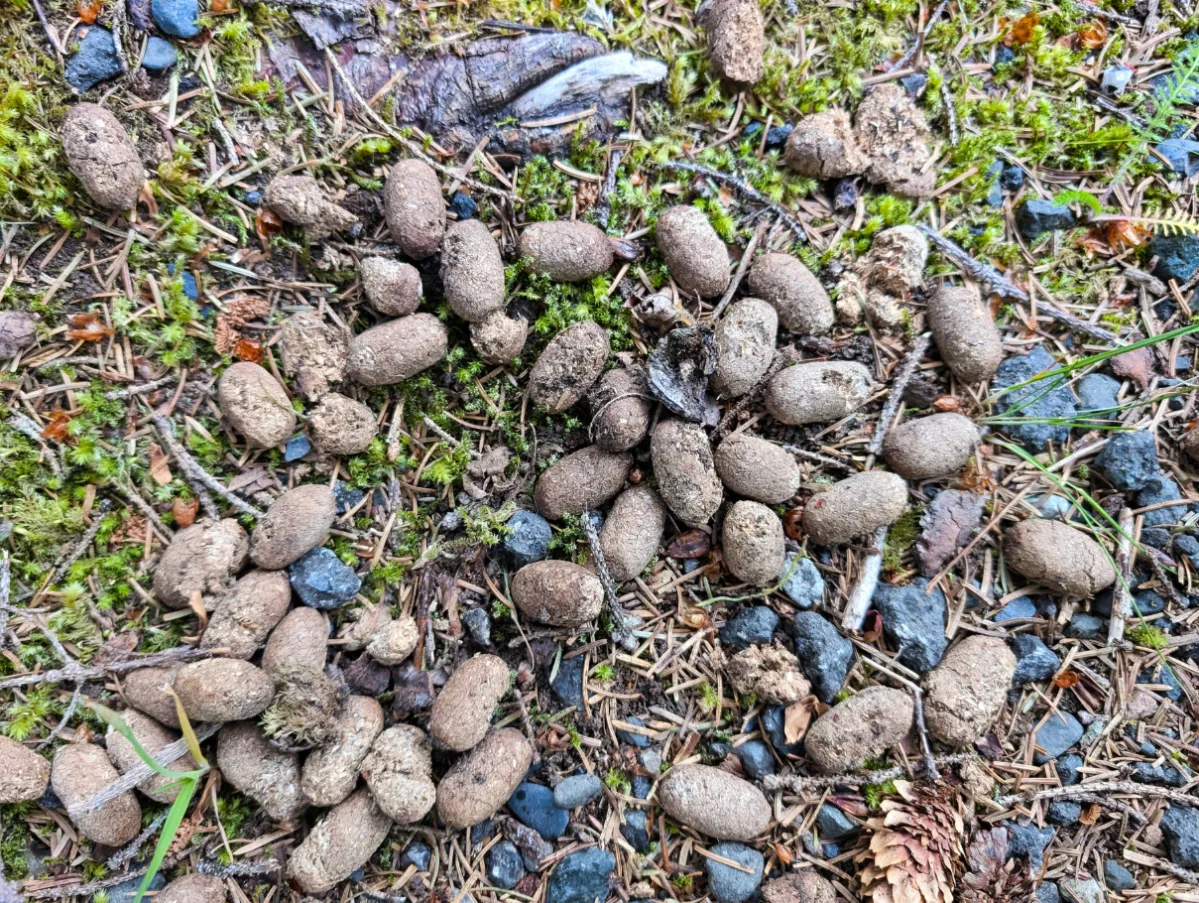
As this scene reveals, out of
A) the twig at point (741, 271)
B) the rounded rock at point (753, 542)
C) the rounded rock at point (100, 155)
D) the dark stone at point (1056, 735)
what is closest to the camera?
the rounded rock at point (100, 155)

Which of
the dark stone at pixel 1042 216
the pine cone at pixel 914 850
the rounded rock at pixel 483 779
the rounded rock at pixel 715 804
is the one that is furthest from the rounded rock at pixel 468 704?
the dark stone at pixel 1042 216

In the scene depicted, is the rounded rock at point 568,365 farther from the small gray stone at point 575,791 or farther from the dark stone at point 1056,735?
the dark stone at point 1056,735

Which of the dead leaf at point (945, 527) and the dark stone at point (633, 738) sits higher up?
the dead leaf at point (945, 527)

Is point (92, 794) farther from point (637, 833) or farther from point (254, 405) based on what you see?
point (637, 833)

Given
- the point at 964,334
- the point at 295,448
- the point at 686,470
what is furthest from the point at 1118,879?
the point at 295,448

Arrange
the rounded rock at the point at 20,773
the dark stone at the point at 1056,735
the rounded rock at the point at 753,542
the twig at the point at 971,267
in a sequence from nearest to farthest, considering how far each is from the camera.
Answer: the rounded rock at the point at 20,773
the rounded rock at the point at 753,542
the dark stone at the point at 1056,735
the twig at the point at 971,267

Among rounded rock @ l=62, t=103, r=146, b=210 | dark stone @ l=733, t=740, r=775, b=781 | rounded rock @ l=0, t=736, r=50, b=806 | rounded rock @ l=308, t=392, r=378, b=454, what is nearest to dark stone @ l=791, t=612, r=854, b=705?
dark stone @ l=733, t=740, r=775, b=781

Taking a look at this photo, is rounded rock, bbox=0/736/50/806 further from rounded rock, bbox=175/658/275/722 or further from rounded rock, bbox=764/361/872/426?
rounded rock, bbox=764/361/872/426

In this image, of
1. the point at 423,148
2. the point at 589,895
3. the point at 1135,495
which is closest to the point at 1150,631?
the point at 1135,495
